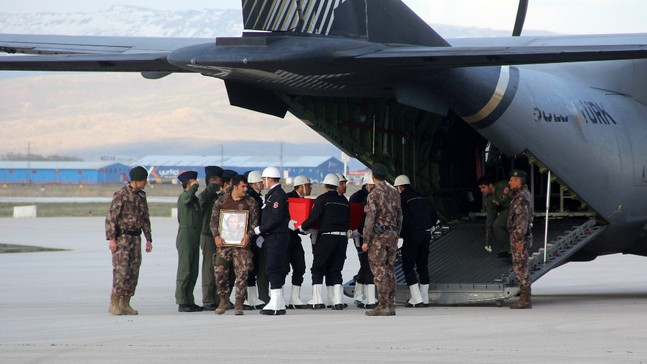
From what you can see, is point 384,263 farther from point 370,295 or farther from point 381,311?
point 370,295

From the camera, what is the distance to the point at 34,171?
141250 mm

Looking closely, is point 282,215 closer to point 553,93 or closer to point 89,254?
point 553,93

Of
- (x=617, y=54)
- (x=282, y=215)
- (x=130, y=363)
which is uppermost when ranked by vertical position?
(x=617, y=54)

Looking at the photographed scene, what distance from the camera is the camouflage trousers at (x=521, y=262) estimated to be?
14.1 metres

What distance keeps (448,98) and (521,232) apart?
2.08m

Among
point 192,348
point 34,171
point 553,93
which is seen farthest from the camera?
point 34,171

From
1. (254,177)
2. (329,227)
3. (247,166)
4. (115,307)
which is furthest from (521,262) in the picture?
(247,166)

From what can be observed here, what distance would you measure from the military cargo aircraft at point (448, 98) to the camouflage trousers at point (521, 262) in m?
0.35

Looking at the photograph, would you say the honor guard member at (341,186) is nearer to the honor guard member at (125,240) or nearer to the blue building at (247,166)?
the honor guard member at (125,240)

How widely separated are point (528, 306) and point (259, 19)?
545 centimetres

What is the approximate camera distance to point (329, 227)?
14180 mm

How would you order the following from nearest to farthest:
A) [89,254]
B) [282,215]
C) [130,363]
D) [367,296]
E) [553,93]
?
[130,363], [282,215], [367,296], [553,93], [89,254]

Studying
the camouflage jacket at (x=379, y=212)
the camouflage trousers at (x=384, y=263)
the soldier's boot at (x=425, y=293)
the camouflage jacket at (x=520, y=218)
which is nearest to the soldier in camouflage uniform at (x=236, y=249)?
the camouflage jacket at (x=379, y=212)

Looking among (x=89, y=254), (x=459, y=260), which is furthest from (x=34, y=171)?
(x=459, y=260)
